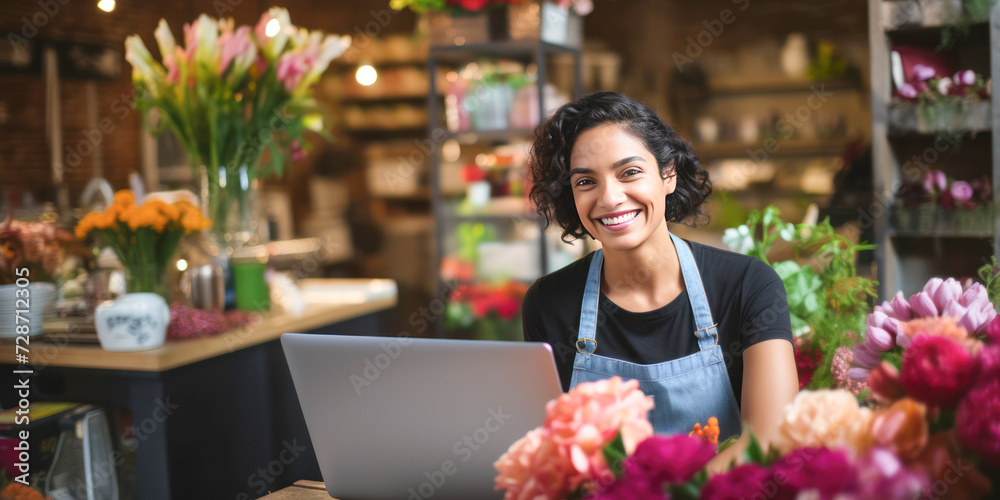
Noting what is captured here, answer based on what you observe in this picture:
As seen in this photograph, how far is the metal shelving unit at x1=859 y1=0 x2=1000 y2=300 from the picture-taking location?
289cm

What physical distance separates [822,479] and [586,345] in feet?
3.13

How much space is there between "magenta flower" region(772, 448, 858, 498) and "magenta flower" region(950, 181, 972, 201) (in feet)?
8.86

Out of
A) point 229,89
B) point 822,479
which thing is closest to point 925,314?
point 822,479

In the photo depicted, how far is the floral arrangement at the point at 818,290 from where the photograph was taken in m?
1.36

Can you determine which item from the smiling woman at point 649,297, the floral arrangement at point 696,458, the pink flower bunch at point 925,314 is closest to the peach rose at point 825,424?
the floral arrangement at point 696,458

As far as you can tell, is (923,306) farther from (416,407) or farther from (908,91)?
(908,91)

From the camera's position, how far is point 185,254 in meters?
2.61

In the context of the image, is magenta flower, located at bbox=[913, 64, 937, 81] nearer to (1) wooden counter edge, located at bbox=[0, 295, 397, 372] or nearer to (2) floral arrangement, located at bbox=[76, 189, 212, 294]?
(1) wooden counter edge, located at bbox=[0, 295, 397, 372]

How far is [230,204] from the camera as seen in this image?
2.54 metres

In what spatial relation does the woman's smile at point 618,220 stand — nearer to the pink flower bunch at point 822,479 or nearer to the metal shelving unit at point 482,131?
the pink flower bunch at point 822,479

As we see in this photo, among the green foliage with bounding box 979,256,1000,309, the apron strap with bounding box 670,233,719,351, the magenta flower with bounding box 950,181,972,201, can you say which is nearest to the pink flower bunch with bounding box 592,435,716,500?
the green foliage with bounding box 979,256,1000,309

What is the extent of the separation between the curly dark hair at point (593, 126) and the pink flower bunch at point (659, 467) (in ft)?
3.15

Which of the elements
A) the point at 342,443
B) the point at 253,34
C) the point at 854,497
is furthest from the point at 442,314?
the point at 854,497

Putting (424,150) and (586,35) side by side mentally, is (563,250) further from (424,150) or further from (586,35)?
(424,150)
